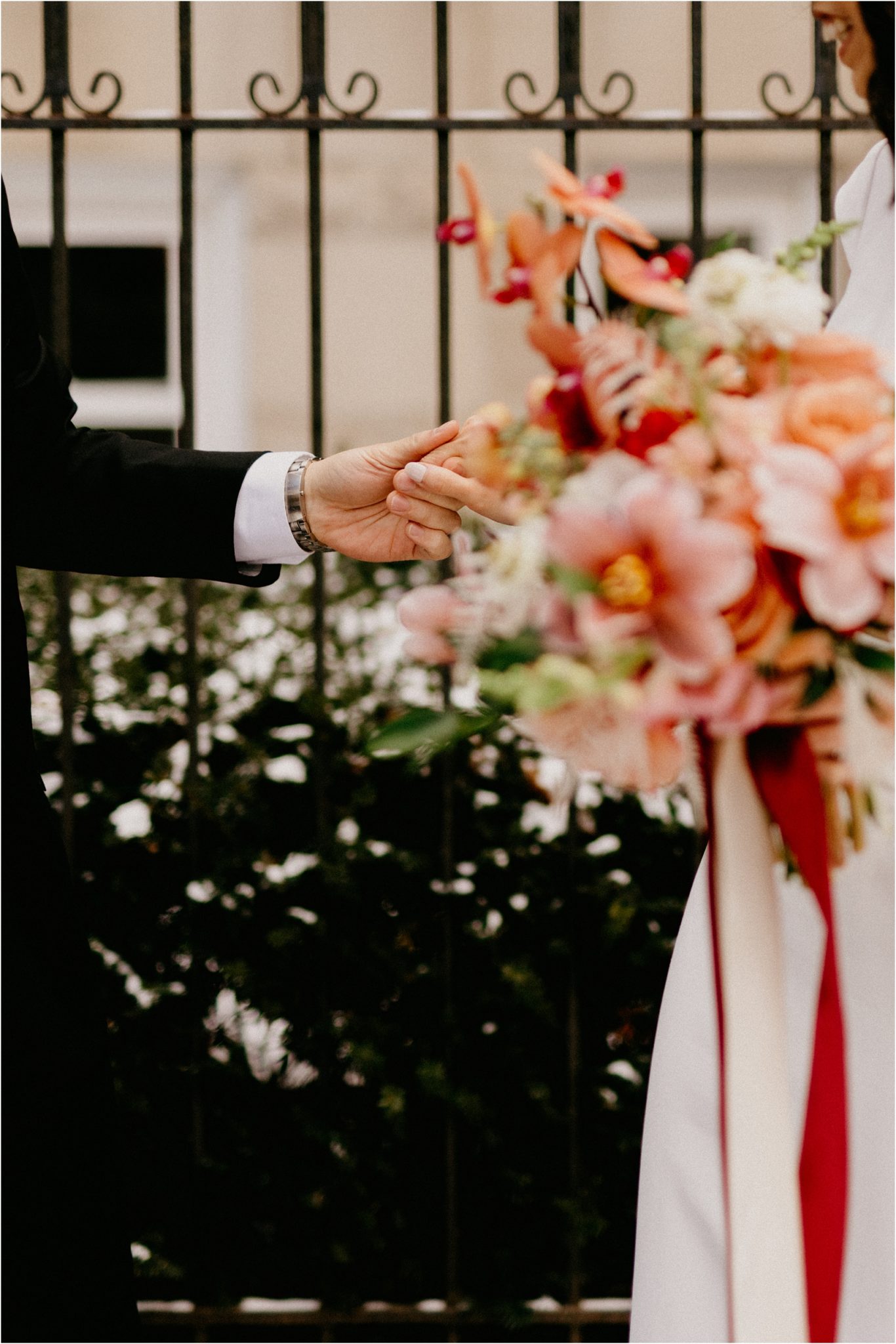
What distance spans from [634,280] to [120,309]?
14.4 ft

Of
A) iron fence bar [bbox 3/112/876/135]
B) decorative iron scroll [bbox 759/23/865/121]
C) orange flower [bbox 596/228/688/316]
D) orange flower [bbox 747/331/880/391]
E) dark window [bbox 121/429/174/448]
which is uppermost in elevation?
decorative iron scroll [bbox 759/23/865/121]

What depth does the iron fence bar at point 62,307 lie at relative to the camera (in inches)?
80.2

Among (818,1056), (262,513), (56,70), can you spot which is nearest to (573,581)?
(818,1056)

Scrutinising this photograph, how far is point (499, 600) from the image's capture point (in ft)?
2.42

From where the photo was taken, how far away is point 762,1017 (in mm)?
806

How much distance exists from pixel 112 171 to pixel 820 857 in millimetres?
4536

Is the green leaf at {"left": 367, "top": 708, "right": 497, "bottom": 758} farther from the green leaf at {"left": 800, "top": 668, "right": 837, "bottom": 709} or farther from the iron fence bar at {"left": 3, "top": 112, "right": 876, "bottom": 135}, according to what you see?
the iron fence bar at {"left": 3, "top": 112, "right": 876, "bottom": 135}

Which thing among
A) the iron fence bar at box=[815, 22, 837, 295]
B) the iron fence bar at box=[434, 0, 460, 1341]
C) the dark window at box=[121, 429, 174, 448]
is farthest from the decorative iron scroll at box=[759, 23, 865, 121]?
the dark window at box=[121, 429, 174, 448]

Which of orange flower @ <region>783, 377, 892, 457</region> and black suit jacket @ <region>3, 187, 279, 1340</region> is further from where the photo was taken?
black suit jacket @ <region>3, 187, 279, 1340</region>

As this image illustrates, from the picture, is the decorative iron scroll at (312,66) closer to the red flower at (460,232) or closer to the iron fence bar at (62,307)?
the iron fence bar at (62,307)

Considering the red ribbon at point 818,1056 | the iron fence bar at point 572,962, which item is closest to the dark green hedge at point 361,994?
the iron fence bar at point 572,962

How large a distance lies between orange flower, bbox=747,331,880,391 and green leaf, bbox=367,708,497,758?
0.93 feet

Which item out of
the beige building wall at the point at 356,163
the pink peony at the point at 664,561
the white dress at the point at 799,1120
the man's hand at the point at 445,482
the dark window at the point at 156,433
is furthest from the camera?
the dark window at the point at 156,433

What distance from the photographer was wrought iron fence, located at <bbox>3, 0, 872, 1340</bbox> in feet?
6.63
